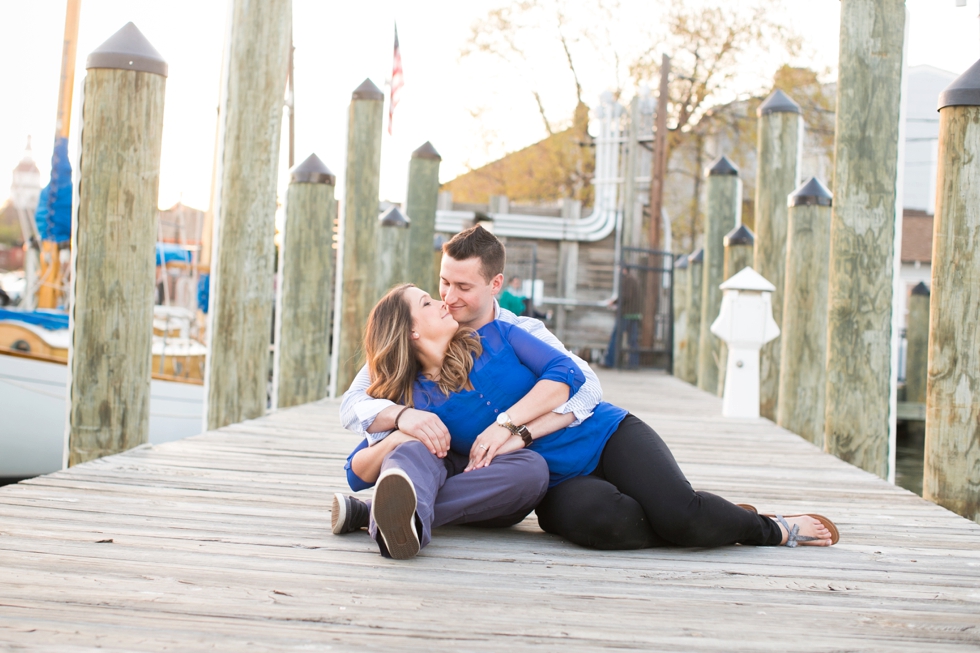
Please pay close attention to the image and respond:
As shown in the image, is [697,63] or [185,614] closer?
[185,614]

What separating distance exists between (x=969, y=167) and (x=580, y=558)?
229 cm

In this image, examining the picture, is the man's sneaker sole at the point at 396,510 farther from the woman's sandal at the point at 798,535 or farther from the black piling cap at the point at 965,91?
the black piling cap at the point at 965,91

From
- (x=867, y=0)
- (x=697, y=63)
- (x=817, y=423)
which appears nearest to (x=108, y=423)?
(x=867, y=0)

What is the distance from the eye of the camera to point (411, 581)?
7.68 feet

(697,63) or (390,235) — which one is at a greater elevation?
(697,63)

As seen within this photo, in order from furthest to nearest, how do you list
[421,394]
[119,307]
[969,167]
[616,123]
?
[616,123]
[119,307]
[969,167]
[421,394]

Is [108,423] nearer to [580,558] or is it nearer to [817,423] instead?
[580,558]

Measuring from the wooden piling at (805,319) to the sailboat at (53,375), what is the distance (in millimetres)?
5397

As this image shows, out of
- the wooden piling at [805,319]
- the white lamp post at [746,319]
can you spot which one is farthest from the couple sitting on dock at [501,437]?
the white lamp post at [746,319]

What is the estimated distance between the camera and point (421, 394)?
298 centimetres

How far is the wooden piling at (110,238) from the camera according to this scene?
3873mm

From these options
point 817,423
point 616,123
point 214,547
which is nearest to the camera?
point 214,547

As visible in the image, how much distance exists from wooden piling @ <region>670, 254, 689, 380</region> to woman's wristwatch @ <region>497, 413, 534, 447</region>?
33.6 ft

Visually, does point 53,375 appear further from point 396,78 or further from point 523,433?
point 396,78
